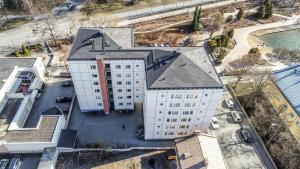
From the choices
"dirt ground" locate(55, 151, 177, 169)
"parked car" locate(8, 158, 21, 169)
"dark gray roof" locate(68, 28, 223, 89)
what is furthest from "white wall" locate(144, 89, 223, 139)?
"parked car" locate(8, 158, 21, 169)

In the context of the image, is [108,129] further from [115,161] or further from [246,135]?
[246,135]

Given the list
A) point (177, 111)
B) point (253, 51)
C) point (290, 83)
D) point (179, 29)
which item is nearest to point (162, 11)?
point (179, 29)

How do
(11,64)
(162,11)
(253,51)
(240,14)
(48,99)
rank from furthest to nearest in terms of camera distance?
(162,11) < (240,14) < (253,51) < (11,64) < (48,99)

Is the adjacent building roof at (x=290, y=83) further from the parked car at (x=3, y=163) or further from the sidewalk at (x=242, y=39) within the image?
the parked car at (x=3, y=163)

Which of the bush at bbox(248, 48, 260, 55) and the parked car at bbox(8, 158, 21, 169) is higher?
the bush at bbox(248, 48, 260, 55)

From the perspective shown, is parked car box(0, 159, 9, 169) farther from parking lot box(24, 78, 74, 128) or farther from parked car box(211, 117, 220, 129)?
parked car box(211, 117, 220, 129)

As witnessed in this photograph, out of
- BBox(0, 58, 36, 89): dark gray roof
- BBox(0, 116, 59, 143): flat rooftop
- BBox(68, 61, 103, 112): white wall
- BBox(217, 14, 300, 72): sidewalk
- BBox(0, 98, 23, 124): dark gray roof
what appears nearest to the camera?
BBox(0, 116, 59, 143): flat rooftop

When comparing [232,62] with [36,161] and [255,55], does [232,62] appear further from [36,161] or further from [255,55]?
[36,161]
